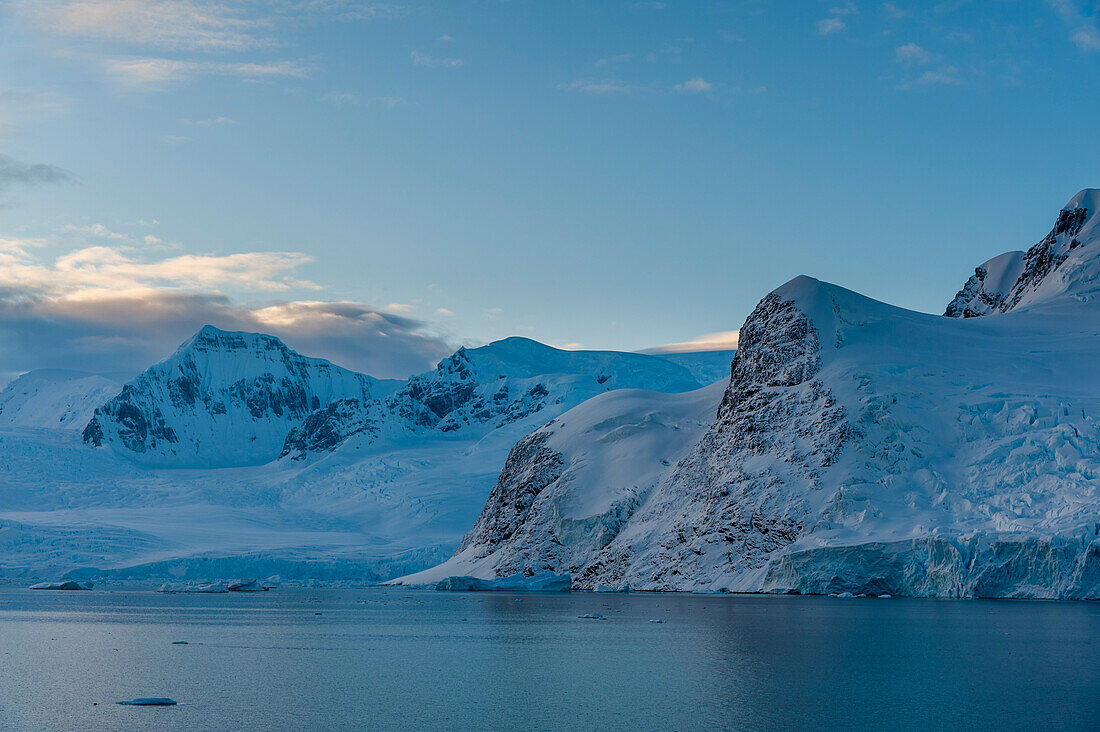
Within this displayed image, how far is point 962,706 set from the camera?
21.6 m

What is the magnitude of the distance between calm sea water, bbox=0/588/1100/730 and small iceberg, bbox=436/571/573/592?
1463 inches

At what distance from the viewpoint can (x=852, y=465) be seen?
68875mm

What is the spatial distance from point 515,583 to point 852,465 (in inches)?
1226

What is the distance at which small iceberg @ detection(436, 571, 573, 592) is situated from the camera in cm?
8644

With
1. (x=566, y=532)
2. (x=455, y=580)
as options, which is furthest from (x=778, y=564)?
(x=455, y=580)

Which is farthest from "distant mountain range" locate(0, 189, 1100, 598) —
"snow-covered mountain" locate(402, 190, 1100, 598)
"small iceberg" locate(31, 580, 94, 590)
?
"small iceberg" locate(31, 580, 94, 590)

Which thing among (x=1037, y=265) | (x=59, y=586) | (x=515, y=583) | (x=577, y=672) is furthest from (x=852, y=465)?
(x=59, y=586)

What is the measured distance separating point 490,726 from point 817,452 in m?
54.9

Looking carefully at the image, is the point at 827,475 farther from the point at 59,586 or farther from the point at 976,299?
the point at 59,586

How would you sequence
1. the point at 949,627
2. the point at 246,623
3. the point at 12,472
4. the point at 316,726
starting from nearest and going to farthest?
the point at 316,726, the point at 949,627, the point at 246,623, the point at 12,472

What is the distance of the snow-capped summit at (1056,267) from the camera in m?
95.7

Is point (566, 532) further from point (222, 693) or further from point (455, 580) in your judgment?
point (222, 693)

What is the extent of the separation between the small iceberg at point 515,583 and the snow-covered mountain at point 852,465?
1497mm

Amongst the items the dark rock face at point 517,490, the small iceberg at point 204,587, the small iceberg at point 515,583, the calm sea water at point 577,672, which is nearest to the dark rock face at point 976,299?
the dark rock face at point 517,490
